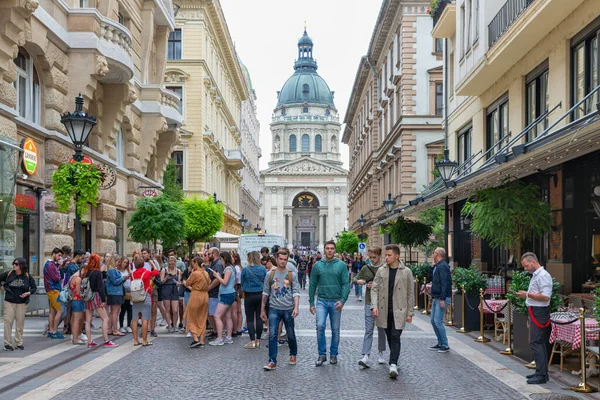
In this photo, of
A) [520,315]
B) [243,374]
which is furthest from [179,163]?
[243,374]

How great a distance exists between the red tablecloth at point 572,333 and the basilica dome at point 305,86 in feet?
516

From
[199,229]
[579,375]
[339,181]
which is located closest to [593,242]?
[579,375]

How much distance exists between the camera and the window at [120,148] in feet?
80.2

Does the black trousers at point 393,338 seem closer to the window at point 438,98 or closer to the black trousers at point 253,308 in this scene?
the black trousers at point 253,308

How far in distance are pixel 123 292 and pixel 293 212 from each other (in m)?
132

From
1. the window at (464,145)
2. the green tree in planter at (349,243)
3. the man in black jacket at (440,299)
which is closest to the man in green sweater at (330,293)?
the man in black jacket at (440,299)

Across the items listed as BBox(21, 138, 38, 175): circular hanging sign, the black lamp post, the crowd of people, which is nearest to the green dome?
BBox(21, 138, 38, 175): circular hanging sign

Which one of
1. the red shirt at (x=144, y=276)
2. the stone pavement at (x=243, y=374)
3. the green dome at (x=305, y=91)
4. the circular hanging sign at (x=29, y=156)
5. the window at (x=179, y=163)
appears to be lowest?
the stone pavement at (x=243, y=374)

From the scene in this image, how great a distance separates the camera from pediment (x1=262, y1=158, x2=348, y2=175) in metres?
142

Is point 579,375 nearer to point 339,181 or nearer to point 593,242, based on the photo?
point 593,242

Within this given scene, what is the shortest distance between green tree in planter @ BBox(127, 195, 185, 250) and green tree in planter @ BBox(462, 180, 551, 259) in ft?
37.6

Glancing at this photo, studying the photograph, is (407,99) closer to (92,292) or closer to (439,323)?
(439,323)

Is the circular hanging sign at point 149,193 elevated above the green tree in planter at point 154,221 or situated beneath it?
elevated above

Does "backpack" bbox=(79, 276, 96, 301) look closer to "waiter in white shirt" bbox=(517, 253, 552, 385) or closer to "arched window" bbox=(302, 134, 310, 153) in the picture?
"waiter in white shirt" bbox=(517, 253, 552, 385)
